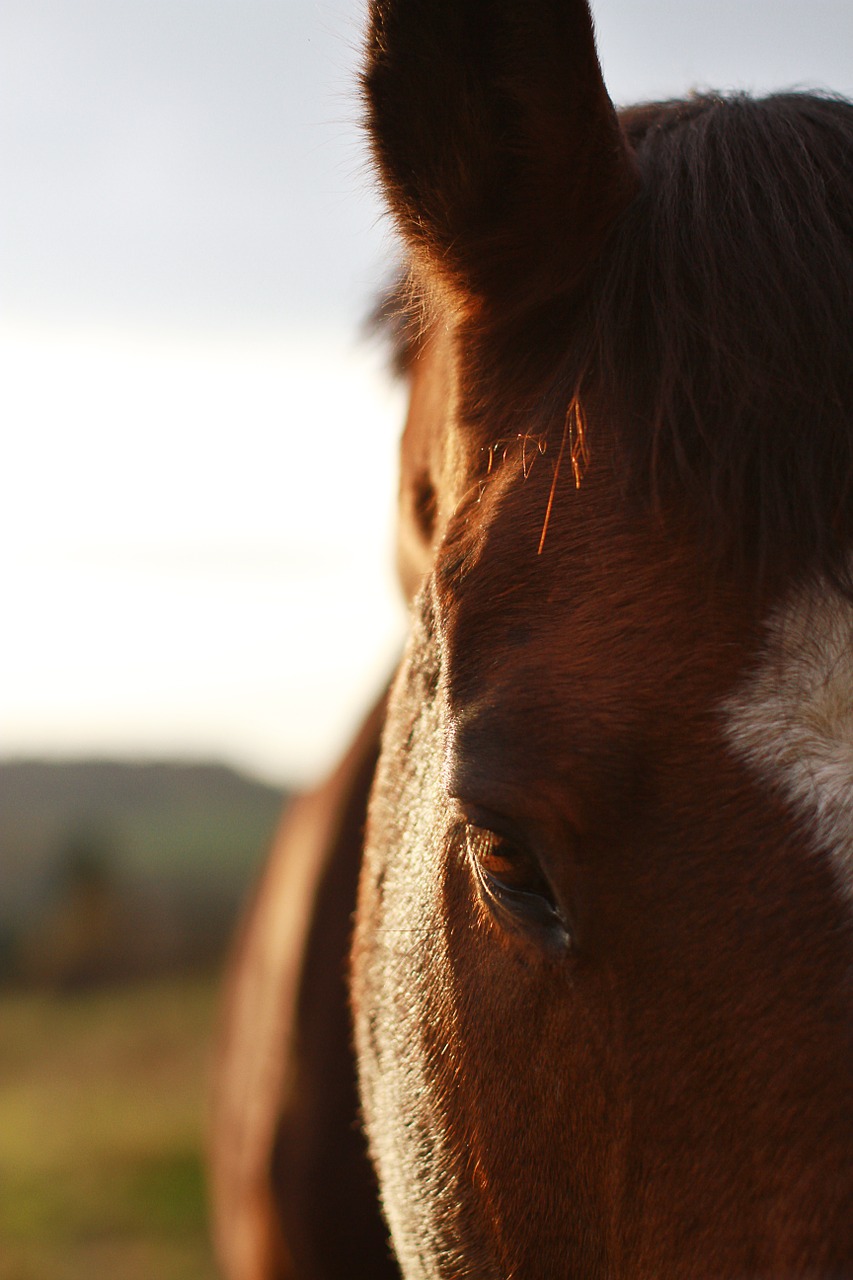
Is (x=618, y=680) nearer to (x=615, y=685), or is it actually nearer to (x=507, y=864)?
(x=615, y=685)

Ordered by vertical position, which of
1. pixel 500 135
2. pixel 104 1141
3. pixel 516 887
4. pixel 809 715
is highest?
pixel 500 135

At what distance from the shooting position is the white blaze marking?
0.98m

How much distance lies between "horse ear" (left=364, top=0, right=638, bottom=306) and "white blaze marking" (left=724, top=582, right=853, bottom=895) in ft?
1.81

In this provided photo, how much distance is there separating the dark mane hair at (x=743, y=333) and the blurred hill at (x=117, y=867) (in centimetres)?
921

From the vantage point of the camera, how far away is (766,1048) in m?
0.97

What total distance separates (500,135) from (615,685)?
730 millimetres

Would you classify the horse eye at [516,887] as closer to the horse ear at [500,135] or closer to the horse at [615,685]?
the horse at [615,685]

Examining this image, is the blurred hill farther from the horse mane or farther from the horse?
the horse mane

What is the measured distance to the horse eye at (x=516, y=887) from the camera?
1147 millimetres

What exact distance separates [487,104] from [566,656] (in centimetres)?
71

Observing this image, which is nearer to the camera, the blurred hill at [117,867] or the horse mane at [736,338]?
the horse mane at [736,338]

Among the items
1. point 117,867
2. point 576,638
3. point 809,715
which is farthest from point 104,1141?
point 809,715

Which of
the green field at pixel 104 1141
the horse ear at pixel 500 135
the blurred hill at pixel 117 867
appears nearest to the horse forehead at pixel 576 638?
the horse ear at pixel 500 135

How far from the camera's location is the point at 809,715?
102 cm
